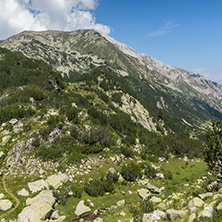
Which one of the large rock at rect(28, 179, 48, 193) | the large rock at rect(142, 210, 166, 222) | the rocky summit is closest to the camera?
the large rock at rect(142, 210, 166, 222)

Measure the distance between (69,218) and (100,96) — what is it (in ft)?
172

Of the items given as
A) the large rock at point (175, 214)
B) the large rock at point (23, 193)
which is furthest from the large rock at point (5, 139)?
the large rock at point (175, 214)

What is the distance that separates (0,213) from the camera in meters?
14.2

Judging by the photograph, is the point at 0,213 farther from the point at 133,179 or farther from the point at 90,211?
the point at 133,179

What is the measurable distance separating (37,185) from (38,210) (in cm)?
571

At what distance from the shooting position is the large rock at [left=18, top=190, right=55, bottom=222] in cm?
1278

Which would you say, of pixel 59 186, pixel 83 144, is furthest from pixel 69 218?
pixel 83 144

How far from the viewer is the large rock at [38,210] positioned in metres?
12.8

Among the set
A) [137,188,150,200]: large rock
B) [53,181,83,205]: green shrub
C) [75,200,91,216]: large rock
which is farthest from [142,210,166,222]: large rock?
[53,181,83,205]: green shrub

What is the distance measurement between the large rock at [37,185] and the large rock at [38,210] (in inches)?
103

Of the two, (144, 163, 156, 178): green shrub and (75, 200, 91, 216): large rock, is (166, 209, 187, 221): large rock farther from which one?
(144, 163, 156, 178): green shrub

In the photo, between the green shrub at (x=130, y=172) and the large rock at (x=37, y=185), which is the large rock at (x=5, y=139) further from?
the green shrub at (x=130, y=172)

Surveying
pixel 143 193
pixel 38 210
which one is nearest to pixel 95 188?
pixel 143 193

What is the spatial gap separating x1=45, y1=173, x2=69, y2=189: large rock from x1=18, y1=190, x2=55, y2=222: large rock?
3.34 m
